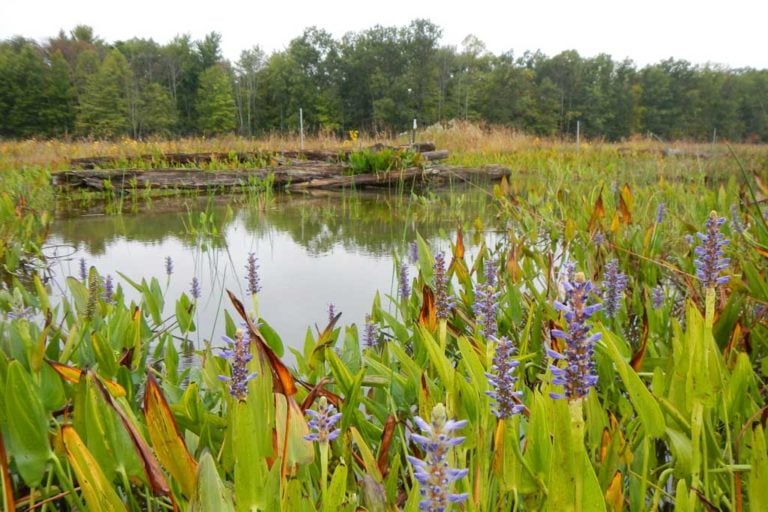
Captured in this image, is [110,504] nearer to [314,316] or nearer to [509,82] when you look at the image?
[314,316]

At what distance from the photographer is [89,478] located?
2.11 feet

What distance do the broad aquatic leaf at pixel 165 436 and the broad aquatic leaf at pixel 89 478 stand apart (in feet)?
0.22

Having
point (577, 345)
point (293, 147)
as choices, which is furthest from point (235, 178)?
point (577, 345)

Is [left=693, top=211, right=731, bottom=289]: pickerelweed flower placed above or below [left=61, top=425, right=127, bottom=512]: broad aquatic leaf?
above

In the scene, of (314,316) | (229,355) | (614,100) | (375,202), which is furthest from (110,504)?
(614,100)

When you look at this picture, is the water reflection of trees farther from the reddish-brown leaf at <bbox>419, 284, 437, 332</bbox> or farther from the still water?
the reddish-brown leaf at <bbox>419, 284, 437, 332</bbox>

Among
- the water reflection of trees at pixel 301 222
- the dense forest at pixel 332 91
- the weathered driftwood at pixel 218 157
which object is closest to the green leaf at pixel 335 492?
the water reflection of trees at pixel 301 222

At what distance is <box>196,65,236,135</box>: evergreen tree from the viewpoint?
43781 millimetres

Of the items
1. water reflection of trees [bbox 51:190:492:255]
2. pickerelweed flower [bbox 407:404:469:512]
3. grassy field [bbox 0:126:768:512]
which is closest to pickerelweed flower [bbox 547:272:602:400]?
grassy field [bbox 0:126:768:512]

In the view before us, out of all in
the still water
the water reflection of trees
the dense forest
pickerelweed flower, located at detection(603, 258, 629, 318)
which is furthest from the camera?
the dense forest

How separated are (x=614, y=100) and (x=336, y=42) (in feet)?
85.6

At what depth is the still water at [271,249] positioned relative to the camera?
2172 mm

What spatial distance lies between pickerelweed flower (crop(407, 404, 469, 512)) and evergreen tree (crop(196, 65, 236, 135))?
45.3 meters

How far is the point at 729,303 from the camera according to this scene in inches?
43.9
